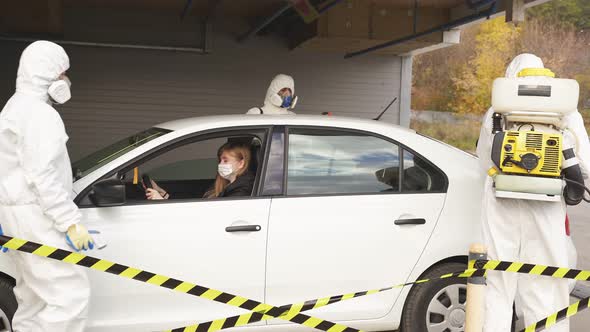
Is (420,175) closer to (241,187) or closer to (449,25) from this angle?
(241,187)

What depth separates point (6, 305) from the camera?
3719 mm

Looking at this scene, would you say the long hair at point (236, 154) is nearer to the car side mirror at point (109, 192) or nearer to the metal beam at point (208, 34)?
the car side mirror at point (109, 192)

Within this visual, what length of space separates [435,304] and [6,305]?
8.23ft

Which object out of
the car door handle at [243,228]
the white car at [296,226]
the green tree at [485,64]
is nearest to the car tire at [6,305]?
the white car at [296,226]

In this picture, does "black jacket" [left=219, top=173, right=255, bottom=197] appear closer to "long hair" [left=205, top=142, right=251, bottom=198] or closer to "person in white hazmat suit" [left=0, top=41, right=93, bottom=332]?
"long hair" [left=205, top=142, right=251, bottom=198]

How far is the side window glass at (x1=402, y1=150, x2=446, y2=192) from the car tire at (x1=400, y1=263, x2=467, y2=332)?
51 cm

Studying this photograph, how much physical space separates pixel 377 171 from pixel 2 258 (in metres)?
2.24

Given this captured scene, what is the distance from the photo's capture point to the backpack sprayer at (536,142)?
3674mm

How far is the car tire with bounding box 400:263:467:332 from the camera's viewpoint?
4.29m

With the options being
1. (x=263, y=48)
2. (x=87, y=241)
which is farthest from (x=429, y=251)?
(x=263, y=48)

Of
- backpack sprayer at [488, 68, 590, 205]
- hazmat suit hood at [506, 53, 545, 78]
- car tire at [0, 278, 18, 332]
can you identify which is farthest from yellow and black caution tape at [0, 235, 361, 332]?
hazmat suit hood at [506, 53, 545, 78]

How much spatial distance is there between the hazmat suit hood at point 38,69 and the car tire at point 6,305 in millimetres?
1057

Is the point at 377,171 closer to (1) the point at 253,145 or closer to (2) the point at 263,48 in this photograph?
(1) the point at 253,145

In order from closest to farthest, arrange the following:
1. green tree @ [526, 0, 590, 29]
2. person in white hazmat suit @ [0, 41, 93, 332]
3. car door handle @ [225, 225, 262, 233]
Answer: person in white hazmat suit @ [0, 41, 93, 332] < car door handle @ [225, 225, 262, 233] < green tree @ [526, 0, 590, 29]
